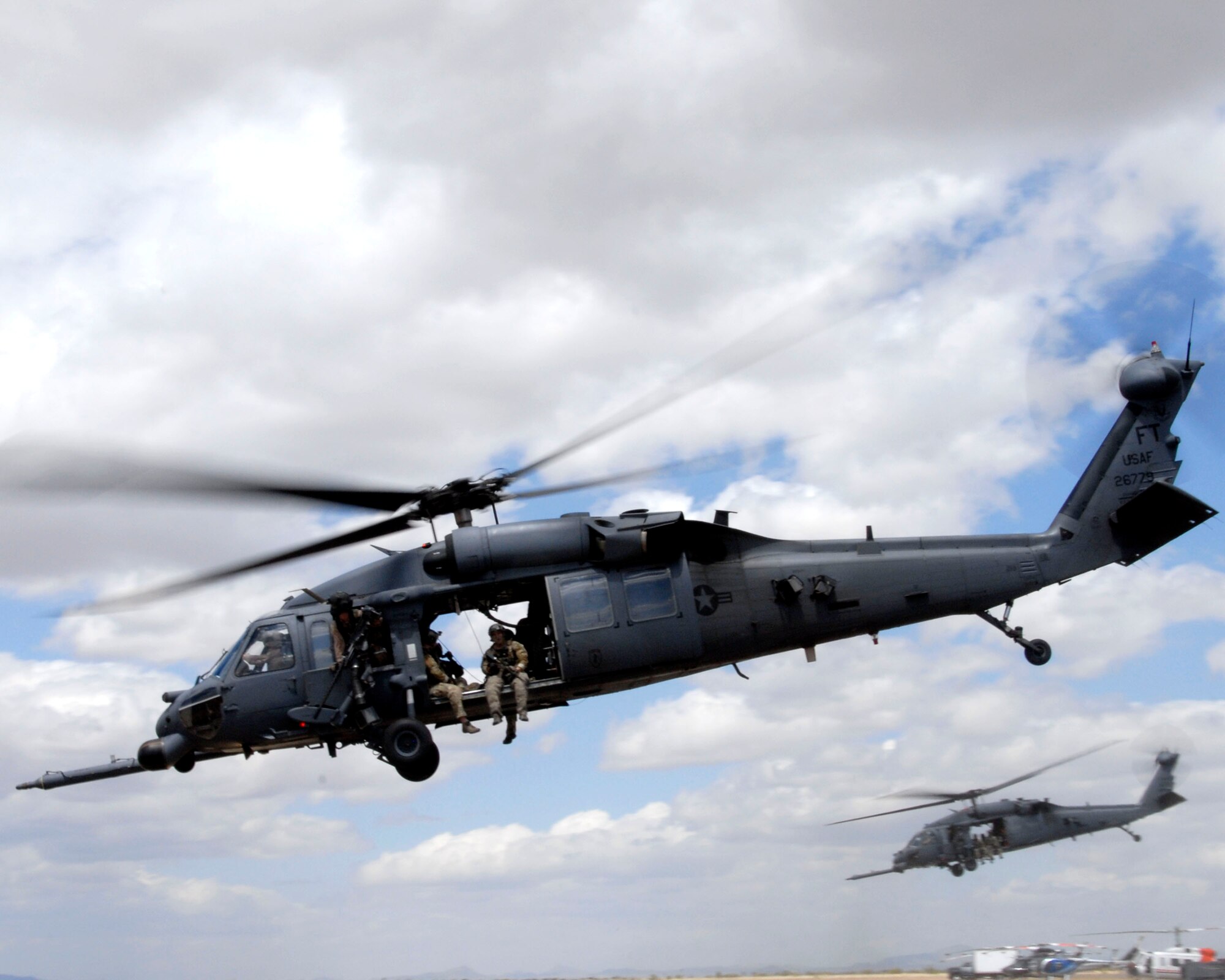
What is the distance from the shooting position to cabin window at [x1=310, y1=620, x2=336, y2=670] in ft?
54.3

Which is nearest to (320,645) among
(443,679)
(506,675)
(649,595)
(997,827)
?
(443,679)

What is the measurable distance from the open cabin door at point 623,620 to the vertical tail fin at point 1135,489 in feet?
19.2

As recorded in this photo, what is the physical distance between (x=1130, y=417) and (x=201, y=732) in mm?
15412

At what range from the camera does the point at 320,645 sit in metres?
16.6

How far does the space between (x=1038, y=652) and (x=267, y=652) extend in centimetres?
1134

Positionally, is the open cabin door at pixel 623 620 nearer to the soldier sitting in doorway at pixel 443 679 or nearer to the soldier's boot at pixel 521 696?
the soldier's boot at pixel 521 696

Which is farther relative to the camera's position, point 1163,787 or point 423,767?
point 1163,787

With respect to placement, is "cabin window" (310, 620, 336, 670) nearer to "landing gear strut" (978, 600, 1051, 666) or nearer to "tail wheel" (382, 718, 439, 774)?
"tail wheel" (382, 718, 439, 774)

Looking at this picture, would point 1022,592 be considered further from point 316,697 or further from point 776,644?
point 316,697

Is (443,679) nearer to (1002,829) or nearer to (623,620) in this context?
(623,620)

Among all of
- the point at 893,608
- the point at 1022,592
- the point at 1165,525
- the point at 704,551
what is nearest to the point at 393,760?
the point at 704,551

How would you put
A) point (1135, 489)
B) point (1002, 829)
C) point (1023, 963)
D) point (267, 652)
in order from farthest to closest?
point (1002, 829)
point (1023, 963)
point (1135, 489)
point (267, 652)

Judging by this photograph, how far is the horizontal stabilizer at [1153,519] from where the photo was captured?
17.8 m

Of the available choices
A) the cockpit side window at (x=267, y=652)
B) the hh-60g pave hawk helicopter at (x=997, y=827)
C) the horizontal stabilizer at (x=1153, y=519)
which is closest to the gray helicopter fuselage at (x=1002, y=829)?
the hh-60g pave hawk helicopter at (x=997, y=827)
